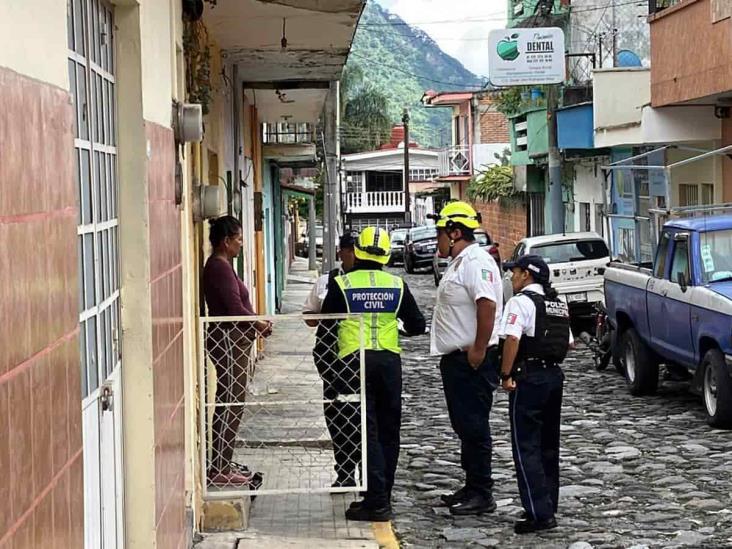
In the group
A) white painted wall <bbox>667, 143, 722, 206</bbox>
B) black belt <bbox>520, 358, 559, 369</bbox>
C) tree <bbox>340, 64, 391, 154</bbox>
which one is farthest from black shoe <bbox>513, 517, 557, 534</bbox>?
tree <bbox>340, 64, 391, 154</bbox>

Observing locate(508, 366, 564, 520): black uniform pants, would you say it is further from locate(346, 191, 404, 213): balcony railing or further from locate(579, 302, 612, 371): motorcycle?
locate(346, 191, 404, 213): balcony railing

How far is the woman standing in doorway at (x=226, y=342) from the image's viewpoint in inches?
326

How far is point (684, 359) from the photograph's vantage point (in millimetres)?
12672

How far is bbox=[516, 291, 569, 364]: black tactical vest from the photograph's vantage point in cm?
800

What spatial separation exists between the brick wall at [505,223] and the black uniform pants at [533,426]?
1274 inches

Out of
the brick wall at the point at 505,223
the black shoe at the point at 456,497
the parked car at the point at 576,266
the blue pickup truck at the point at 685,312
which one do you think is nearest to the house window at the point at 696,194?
the parked car at the point at 576,266

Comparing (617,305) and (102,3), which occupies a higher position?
(102,3)

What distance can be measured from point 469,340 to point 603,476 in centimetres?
225

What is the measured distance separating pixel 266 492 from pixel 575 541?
6.33 ft

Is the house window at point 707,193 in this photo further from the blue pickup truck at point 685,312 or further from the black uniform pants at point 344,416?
the black uniform pants at point 344,416

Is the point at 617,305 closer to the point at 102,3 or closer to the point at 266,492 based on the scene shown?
the point at 266,492

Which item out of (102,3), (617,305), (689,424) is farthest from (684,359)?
(102,3)

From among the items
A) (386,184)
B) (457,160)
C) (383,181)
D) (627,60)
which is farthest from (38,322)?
(383,181)

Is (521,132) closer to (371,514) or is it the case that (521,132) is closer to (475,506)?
(475,506)
